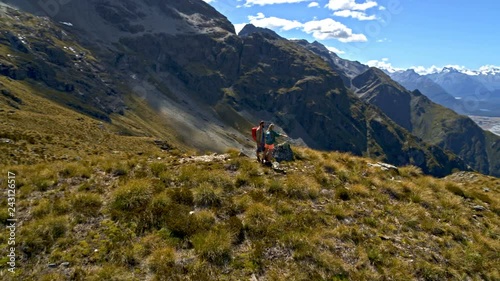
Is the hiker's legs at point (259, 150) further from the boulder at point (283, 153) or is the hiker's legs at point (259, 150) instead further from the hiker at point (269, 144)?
the boulder at point (283, 153)

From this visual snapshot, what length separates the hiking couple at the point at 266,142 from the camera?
2243cm

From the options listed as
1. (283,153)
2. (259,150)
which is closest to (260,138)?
(259,150)

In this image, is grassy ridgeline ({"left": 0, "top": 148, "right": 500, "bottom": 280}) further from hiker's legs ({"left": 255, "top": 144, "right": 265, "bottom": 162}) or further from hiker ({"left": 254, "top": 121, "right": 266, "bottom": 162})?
hiker ({"left": 254, "top": 121, "right": 266, "bottom": 162})

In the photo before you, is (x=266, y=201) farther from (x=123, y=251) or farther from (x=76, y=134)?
(x=76, y=134)

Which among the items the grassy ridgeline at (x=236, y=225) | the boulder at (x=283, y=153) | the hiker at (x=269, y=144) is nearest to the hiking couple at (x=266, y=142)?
the hiker at (x=269, y=144)

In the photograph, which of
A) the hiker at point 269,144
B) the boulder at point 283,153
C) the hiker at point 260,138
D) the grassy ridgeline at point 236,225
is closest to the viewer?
the grassy ridgeline at point 236,225

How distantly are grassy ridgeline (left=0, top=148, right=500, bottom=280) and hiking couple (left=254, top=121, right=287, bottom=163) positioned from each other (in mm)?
1817

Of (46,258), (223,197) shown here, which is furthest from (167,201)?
(46,258)

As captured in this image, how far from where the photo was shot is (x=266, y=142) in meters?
23.0

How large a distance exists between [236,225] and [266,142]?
961 centimetres

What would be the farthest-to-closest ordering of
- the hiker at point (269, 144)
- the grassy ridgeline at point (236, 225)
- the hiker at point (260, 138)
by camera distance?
the hiker at point (260, 138), the hiker at point (269, 144), the grassy ridgeline at point (236, 225)

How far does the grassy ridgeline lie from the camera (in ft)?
39.4

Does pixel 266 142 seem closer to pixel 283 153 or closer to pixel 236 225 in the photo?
pixel 283 153

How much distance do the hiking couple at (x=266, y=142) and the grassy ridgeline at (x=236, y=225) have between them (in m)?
1.82
